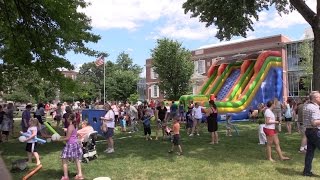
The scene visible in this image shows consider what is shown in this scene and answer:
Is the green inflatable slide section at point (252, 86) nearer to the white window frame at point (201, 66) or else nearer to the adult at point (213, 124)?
the adult at point (213, 124)

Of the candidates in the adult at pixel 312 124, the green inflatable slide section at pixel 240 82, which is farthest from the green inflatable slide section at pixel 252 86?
the adult at pixel 312 124

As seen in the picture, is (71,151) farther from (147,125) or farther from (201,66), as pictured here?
(201,66)

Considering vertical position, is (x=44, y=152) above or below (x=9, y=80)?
below

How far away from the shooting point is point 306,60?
136ft

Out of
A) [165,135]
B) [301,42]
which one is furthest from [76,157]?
[301,42]

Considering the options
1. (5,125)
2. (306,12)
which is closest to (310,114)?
(306,12)

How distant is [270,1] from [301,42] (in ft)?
95.9

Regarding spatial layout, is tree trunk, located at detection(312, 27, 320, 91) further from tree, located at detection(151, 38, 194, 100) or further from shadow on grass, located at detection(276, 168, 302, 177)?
tree, located at detection(151, 38, 194, 100)

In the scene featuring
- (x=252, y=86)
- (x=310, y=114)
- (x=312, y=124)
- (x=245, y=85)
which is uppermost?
(x=245, y=85)

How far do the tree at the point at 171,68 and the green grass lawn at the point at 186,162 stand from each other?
25.6 metres

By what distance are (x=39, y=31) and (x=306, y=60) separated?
1404 inches

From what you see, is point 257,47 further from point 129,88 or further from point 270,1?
point 270,1

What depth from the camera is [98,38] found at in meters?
15.5

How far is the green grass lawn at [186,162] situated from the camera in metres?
9.32
